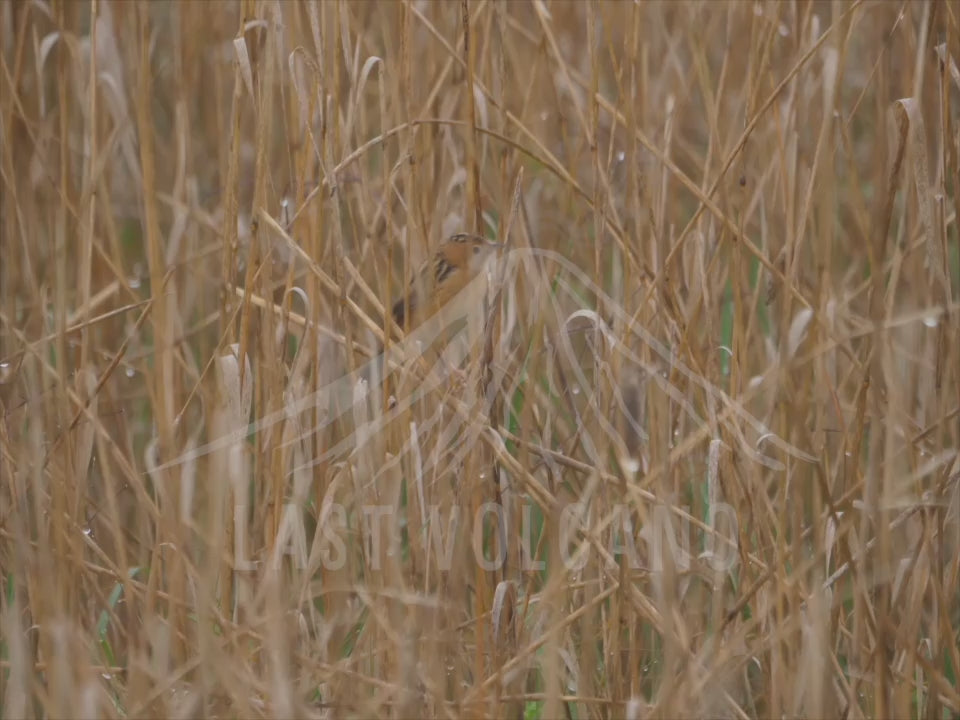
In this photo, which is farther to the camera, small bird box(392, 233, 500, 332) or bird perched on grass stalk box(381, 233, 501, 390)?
small bird box(392, 233, 500, 332)

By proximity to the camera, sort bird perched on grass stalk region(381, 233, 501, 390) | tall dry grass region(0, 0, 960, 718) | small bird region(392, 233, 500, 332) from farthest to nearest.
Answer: small bird region(392, 233, 500, 332)
bird perched on grass stalk region(381, 233, 501, 390)
tall dry grass region(0, 0, 960, 718)

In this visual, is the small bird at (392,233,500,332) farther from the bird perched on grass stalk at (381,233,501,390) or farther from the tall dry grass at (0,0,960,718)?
the tall dry grass at (0,0,960,718)

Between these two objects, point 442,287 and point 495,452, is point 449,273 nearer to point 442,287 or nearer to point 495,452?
point 442,287

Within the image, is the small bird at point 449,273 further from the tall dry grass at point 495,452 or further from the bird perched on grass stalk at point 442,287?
the tall dry grass at point 495,452

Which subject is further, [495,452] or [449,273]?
[449,273]

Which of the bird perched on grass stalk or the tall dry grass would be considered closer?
the tall dry grass

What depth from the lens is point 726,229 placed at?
1.91 meters

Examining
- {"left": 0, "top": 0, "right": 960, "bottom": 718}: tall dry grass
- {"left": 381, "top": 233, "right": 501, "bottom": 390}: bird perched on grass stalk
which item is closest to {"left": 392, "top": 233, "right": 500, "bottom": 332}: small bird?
{"left": 381, "top": 233, "right": 501, "bottom": 390}: bird perched on grass stalk

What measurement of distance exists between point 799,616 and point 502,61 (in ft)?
2.98

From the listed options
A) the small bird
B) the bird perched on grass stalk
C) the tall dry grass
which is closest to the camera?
the tall dry grass

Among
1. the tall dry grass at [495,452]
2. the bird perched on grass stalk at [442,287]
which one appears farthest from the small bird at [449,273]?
the tall dry grass at [495,452]

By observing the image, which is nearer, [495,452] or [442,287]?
[495,452]

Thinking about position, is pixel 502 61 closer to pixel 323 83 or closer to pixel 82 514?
pixel 323 83

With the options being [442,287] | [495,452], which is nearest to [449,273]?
[442,287]
